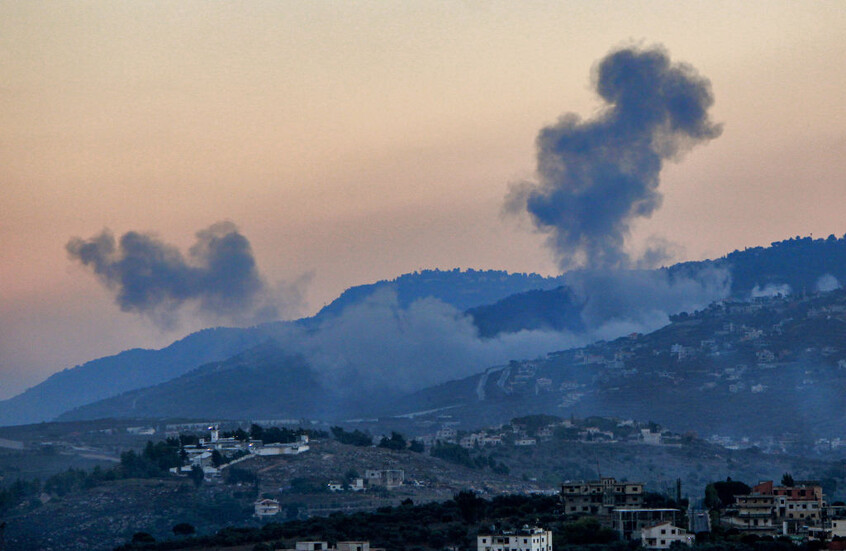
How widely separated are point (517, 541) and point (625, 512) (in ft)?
29.1

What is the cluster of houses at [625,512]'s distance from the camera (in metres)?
75.2

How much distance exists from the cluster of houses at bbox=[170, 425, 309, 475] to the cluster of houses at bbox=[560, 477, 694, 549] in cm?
3705

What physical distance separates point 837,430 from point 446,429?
36590mm

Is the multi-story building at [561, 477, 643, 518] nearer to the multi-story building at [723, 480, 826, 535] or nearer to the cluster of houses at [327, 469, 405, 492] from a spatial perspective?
the multi-story building at [723, 480, 826, 535]

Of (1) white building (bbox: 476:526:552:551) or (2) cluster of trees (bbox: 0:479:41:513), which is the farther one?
(2) cluster of trees (bbox: 0:479:41:513)

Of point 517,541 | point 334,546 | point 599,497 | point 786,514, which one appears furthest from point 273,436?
point 517,541

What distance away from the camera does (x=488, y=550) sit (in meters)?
74.0

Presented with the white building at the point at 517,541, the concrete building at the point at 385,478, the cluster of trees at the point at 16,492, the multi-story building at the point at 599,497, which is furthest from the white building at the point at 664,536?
the cluster of trees at the point at 16,492

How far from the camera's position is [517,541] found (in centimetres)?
7312

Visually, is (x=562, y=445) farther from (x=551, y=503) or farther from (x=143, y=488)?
(x=551, y=503)

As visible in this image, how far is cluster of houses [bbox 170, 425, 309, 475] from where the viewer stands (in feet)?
403

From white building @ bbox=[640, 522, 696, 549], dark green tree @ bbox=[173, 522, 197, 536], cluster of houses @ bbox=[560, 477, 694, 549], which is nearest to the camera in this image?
white building @ bbox=[640, 522, 696, 549]

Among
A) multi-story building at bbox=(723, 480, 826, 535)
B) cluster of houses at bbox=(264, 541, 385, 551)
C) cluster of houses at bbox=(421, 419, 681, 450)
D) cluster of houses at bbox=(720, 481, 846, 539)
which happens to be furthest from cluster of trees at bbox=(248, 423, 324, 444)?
cluster of houses at bbox=(264, 541, 385, 551)

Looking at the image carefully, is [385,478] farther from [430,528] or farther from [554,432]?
[554,432]
